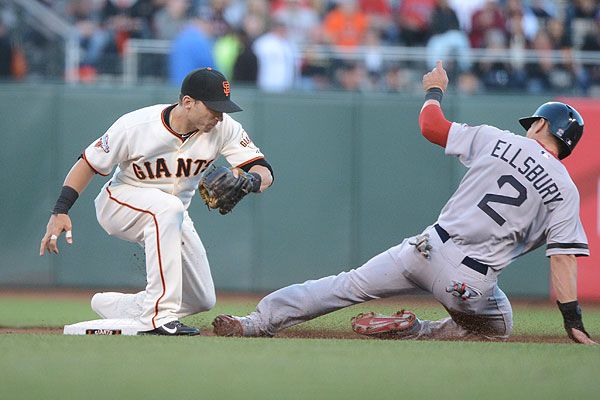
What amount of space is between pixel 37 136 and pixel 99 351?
19.1ft

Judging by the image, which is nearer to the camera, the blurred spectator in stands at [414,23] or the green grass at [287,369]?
the green grass at [287,369]

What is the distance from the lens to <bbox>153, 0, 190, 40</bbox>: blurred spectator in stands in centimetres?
1197

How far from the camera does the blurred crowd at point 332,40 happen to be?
438 inches

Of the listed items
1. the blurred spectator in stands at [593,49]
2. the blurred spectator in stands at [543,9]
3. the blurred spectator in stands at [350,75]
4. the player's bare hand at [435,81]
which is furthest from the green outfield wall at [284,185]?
the player's bare hand at [435,81]

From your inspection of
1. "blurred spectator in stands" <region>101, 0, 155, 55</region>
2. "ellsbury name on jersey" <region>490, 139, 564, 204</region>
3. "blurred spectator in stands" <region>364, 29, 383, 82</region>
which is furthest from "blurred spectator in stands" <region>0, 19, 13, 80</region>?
"ellsbury name on jersey" <region>490, 139, 564, 204</region>

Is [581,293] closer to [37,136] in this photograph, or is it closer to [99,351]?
[37,136]

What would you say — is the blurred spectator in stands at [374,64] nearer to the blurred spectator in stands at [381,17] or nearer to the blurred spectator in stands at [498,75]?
the blurred spectator in stands at [498,75]

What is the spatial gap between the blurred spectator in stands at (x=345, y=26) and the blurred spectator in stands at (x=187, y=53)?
5.63 feet

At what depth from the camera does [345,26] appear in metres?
12.4

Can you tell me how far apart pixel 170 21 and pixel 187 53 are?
4.02 feet

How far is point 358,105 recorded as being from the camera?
10.8 metres

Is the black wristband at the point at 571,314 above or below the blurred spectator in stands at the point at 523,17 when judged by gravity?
below

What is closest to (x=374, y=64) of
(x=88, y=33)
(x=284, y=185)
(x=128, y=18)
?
(x=284, y=185)

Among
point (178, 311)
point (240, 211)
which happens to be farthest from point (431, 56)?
point (178, 311)
